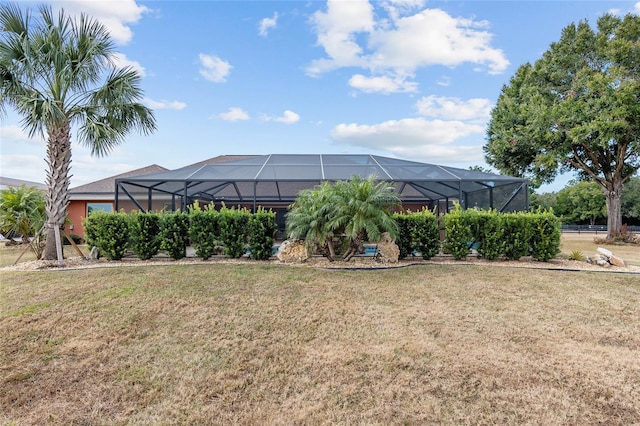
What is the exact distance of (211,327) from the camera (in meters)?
4.08

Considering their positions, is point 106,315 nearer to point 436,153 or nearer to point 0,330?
point 0,330

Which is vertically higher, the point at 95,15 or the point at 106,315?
the point at 95,15

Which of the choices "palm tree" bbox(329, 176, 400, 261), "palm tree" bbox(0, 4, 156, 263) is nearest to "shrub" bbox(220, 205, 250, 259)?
"palm tree" bbox(329, 176, 400, 261)

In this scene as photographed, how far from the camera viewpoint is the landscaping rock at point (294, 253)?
782 centimetres

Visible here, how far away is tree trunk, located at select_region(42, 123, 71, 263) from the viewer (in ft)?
27.0

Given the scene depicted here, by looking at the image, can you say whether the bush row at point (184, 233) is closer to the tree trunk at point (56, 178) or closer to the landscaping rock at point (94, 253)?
the landscaping rock at point (94, 253)

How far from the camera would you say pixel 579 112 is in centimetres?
1495

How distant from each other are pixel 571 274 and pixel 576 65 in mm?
A: 15218

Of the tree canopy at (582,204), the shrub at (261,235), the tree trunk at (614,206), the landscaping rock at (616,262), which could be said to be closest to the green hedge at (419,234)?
the shrub at (261,235)

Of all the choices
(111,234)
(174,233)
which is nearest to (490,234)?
(174,233)

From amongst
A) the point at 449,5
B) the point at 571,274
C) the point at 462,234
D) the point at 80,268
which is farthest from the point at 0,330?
the point at 449,5

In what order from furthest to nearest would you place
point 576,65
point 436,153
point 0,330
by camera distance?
1. point 436,153
2. point 576,65
3. point 0,330

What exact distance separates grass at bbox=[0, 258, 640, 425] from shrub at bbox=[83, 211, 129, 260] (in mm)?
2012

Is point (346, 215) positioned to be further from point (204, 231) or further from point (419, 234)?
point (204, 231)
